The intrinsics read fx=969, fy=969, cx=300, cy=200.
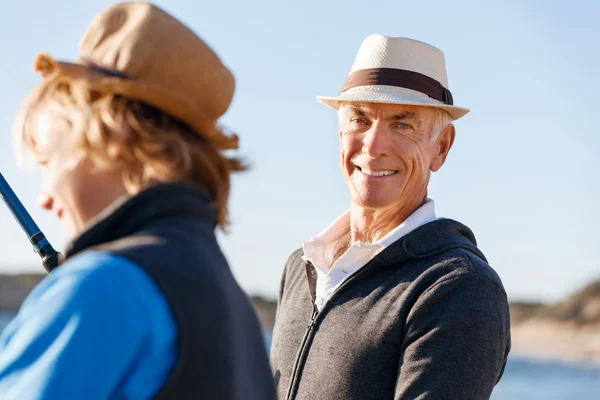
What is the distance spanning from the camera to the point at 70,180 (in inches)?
53.8

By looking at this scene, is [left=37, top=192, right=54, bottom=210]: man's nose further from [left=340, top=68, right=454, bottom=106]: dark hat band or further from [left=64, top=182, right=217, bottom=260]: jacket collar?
[left=340, top=68, right=454, bottom=106]: dark hat band

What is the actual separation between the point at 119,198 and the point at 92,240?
8 centimetres

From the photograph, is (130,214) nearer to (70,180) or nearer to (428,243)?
(70,180)

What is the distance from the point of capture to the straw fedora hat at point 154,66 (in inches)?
54.3

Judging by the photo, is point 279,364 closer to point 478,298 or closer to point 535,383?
point 478,298

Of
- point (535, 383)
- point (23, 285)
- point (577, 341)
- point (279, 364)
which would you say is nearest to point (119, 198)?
point (279, 364)

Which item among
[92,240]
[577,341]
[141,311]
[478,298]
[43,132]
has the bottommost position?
[577,341]

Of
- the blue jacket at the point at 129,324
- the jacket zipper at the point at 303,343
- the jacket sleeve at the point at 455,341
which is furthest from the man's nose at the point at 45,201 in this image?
the jacket zipper at the point at 303,343

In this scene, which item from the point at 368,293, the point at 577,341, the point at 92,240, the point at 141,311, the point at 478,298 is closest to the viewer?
the point at 141,311

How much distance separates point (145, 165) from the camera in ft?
4.44

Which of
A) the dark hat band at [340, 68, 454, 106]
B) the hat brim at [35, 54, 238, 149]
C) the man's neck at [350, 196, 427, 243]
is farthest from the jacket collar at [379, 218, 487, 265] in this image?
the hat brim at [35, 54, 238, 149]

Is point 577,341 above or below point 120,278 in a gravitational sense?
below

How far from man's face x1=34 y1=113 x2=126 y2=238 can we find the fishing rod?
21.4 inches

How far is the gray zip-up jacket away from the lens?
2172 millimetres
